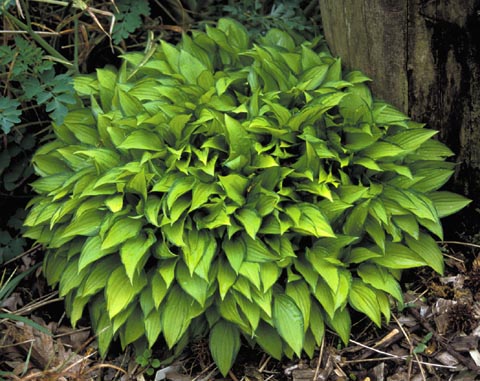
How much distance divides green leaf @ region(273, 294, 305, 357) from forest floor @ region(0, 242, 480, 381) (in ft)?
0.80

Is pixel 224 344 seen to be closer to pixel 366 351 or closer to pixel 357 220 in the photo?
pixel 366 351

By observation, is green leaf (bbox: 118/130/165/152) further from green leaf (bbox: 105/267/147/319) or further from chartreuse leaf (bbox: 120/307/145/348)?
chartreuse leaf (bbox: 120/307/145/348)

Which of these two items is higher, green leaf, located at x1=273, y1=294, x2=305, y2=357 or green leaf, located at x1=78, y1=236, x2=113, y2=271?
green leaf, located at x1=78, y1=236, x2=113, y2=271

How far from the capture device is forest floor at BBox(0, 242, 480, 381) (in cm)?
257

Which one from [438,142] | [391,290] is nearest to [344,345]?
[391,290]

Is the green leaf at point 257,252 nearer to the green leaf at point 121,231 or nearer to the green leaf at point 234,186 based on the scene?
the green leaf at point 234,186

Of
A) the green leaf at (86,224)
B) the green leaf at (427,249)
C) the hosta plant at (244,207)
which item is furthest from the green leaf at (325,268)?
the green leaf at (86,224)

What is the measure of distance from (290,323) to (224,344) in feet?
0.93

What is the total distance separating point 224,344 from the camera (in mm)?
2529

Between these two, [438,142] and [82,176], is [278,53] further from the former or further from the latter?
[82,176]

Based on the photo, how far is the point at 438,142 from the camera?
2.75 metres

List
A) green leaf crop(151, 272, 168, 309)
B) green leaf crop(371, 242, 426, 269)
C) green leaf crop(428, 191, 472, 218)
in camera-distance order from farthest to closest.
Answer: green leaf crop(428, 191, 472, 218) < green leaf crop(371, 242, 426, 269) < green leaf crop(151, 272, 168, 309)

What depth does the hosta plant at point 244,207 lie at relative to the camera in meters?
2.41

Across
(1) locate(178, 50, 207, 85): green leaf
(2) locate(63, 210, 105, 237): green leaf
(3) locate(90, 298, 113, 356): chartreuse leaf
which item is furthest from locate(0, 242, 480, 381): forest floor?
(1) locate(178, 50, 207, 85): green leaf
